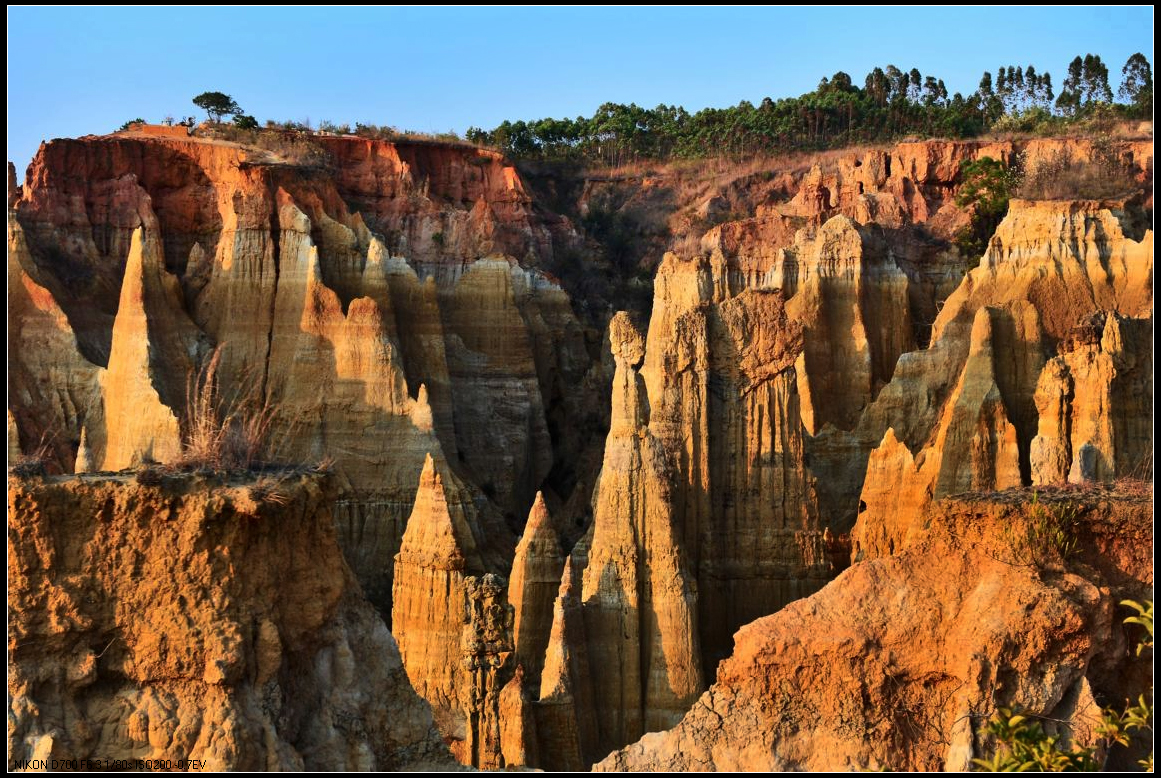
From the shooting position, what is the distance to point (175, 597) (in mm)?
15023

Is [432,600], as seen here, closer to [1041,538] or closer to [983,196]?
[1041,538]

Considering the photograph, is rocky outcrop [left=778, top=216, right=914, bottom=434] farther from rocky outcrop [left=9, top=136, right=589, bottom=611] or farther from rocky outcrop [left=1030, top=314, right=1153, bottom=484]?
rocky outcrop [left=1030, top=314, right=1153, bottom=484]

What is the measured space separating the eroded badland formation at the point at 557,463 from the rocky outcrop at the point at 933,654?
3 centimetres

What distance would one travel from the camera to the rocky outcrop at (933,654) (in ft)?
52.9

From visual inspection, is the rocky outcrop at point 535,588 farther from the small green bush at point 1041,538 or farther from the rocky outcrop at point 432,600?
the small green bush at point 1041,538

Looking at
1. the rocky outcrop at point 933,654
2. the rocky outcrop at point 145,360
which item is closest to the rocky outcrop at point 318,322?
the rocky outcrop at point 145,360

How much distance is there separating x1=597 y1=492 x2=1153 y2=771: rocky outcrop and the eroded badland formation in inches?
1.4

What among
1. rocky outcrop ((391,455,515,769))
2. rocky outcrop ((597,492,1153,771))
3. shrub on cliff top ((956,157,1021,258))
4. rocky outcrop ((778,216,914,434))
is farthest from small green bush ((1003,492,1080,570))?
shrub on cliff top ((956,157,1021,258))

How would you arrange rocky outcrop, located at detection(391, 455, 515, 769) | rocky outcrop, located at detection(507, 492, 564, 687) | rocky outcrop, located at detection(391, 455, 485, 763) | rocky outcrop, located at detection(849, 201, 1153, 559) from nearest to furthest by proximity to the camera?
rocky outcrop, located at detection(391, 455, 515, 769)
rocky outcrop, located at detection(507, 492, 564, 687)
rocky outcrop, located at detection(391, 455, 485, 763)
rocky outcrop, located at detection(849, 201, 1153, 559)

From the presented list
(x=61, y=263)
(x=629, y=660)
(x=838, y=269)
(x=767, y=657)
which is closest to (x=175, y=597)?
(x=767, y=657)

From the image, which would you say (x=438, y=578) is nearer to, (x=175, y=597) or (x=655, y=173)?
(x=175, y=597)

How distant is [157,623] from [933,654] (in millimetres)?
6532

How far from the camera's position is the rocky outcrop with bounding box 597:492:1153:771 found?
16109 mm

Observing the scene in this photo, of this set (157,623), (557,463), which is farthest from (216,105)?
(157,623)
